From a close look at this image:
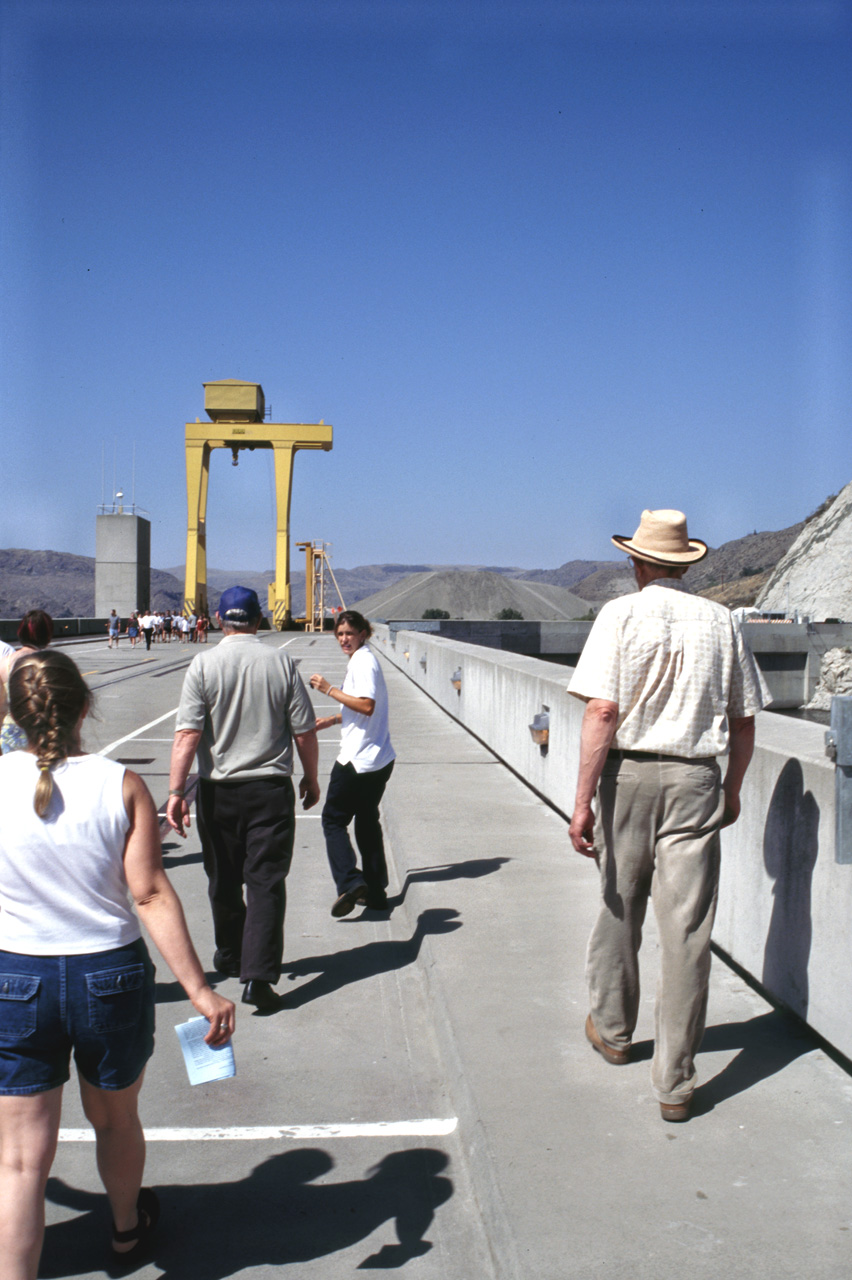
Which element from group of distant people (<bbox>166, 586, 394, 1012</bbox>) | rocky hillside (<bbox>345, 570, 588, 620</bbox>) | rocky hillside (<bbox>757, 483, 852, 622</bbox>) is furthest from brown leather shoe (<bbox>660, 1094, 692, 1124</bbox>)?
rocky hillside (<bbox>345, 570, 588, 620</bbox>)

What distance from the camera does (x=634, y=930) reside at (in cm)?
377

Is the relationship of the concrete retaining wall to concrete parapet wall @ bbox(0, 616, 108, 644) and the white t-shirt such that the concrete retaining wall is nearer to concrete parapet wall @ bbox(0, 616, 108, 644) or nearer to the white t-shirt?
concrete parapet wall @ bbox(0, 616, 108, 644)

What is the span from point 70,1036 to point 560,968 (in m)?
2.87

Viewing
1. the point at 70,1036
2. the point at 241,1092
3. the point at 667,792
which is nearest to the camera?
the point at 70,1036

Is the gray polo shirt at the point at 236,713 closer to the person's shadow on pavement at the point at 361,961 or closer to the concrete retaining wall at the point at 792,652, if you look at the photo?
the person's shadow on pavement at the point at 361,961

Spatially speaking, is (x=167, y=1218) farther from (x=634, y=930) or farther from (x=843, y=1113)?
(x=843, y=1113)

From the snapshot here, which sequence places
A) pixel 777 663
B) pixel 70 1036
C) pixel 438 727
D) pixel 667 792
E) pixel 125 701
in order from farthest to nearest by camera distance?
pixel 777 663, pixel 125 701, pixel 438 727, pixel 667 792, pixel 70 1036

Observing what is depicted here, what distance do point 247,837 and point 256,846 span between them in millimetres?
74

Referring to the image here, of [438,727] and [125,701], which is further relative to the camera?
[125,701]

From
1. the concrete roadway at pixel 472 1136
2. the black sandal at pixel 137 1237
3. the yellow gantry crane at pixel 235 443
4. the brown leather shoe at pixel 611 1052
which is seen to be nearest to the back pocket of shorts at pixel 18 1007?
the concrete roadway at pixel 472 1136

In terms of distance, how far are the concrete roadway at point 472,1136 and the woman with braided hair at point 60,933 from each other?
185mm

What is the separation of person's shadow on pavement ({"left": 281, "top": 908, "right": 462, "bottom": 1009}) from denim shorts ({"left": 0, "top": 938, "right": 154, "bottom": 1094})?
2.56m

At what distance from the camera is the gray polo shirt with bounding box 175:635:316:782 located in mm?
4898

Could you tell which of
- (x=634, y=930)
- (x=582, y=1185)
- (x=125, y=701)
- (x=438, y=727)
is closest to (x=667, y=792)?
(x=634, y=930)
